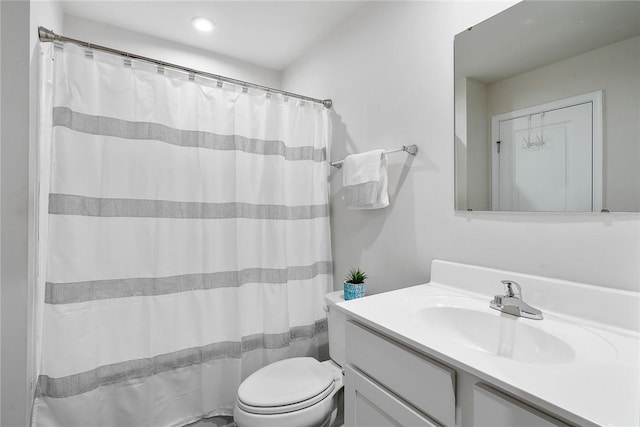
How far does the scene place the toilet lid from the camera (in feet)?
4.09

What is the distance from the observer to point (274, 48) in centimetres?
226

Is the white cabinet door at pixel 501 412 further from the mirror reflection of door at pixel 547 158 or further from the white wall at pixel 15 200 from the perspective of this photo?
the white wall at pixel 15 200

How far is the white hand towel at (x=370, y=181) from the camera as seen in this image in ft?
5.02

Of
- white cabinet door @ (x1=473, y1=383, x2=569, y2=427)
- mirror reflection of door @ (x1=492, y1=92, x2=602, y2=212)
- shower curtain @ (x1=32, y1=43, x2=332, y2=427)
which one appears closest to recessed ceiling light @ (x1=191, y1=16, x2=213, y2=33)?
shower curtain @ (x1=32, y1=43, x2=332, y2=427)

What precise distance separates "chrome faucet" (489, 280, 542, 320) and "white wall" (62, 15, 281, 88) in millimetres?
2353

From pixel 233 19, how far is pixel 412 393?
220 centimetres

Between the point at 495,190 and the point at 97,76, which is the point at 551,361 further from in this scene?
the point at 97,76

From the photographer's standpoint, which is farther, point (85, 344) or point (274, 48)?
point (274, 48)

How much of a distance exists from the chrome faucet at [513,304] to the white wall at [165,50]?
2.35 metres

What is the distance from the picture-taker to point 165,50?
216 cm

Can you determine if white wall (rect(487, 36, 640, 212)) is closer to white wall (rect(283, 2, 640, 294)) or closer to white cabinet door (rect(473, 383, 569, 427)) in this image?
white wall (rect(283, 2, 640, 294))

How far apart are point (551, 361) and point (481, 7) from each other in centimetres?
128

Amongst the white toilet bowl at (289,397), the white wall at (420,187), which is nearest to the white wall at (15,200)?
the white toilet bowl at (289,397)

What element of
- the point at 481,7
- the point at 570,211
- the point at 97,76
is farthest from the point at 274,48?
the point at 570,211
